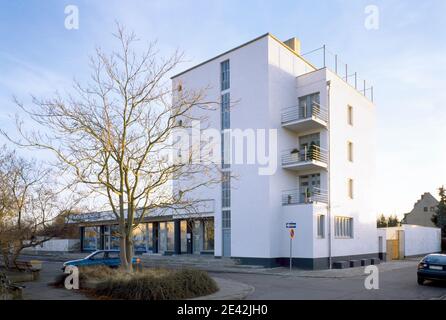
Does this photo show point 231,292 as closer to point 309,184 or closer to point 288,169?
point 288,169

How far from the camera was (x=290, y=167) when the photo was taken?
26.6 metres

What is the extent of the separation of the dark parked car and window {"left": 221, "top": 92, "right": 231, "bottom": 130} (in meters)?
15.6

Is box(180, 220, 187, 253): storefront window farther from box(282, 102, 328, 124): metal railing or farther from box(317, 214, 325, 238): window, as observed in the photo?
box(282, 102, 328, 124): metal railing

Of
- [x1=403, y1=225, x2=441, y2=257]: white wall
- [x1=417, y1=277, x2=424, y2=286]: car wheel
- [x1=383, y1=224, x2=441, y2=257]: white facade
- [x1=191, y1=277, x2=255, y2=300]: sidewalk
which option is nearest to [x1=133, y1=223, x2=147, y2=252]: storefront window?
[x1=383, y1=224, x2=441, y2=257]: white facade

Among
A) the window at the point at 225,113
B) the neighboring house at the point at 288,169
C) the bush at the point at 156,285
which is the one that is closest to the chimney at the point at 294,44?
the neighboring house at the point at 288,169

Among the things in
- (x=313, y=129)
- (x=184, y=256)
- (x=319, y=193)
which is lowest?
(x=184, y=256)

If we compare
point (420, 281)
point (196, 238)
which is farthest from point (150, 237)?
point (420, 281)

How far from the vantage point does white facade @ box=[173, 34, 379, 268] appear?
83.7 feet

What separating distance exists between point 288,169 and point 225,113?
5.88 m

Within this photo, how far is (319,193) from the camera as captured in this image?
26.7m
